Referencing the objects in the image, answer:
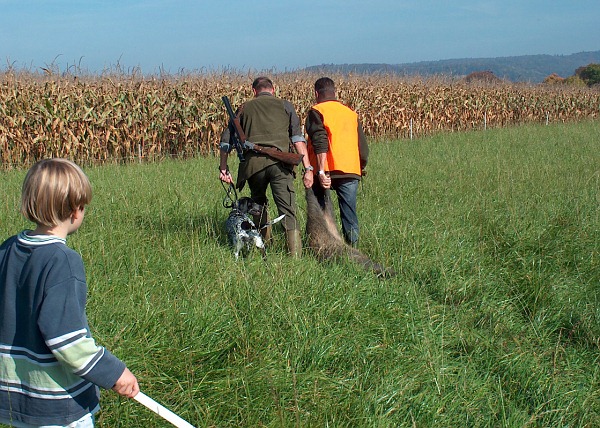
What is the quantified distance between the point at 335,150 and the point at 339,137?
15cm

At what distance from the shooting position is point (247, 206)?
21.4 ft

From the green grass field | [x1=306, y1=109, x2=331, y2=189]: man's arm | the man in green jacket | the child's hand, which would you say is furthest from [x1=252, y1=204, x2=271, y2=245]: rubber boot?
the child's hand

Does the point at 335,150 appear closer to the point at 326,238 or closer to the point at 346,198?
the point at 346,198

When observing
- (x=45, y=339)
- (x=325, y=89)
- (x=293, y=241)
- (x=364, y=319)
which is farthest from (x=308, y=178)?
(x=45, y=339)

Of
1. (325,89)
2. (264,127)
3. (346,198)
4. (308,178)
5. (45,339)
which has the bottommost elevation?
(346,198)

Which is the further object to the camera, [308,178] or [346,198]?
[346,198]

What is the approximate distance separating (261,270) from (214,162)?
385 inches

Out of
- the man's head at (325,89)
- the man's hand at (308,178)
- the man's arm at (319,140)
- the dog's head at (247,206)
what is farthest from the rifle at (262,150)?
Result: the man's head at (325,89)

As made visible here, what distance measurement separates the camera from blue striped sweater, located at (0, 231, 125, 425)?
2.29 meters

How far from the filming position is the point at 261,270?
5.29 meters

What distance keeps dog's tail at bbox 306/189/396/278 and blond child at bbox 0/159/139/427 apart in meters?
3.56

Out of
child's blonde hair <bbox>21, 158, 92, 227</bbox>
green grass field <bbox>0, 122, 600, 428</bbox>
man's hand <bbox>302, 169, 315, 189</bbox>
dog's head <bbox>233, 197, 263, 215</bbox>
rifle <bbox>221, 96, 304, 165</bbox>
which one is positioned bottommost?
green grass field <bbox>0, 122, 600, 428</bbox>

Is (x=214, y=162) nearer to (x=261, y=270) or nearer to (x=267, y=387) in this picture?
(x=261, y=270)

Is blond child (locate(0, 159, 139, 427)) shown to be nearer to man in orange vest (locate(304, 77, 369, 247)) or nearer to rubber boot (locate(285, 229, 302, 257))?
rubber boot (locate(285, 229, 302, 257))
